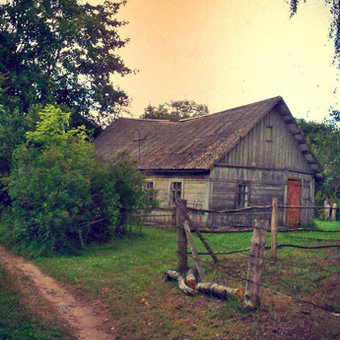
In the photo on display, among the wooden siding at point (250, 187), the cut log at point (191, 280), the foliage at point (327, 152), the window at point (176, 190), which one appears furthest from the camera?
the foliage at point (327, 152)

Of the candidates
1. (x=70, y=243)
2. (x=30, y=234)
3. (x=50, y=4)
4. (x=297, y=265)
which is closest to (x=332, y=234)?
(x=297, y=265)

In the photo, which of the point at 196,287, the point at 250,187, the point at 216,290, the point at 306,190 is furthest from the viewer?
the point at 306,190

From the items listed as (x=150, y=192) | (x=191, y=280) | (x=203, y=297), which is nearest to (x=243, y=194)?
(x=150, y=192)

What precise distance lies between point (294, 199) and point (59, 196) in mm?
14767

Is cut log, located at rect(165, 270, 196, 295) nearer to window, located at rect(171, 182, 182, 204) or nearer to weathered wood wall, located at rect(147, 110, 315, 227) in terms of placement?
weathered wood wall, located at rect(147, 110, 315, 227)

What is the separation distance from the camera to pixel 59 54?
28094mm

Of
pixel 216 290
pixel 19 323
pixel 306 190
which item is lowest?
pixel 19 323

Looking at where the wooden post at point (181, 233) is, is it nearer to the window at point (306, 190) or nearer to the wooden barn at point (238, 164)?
the wooden barn at point (238, 164)

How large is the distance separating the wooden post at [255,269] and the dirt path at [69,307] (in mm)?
2364

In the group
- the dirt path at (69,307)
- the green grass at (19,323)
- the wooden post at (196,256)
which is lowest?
A: the dirt path at (69,307)

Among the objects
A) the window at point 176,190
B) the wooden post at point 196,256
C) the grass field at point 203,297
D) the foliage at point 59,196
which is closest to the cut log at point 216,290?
the grass field at point 203,297

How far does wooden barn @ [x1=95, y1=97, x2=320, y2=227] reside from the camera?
18.6 m

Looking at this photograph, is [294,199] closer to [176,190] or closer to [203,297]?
[176,190]

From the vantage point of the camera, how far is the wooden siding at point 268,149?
19406 millimetres
